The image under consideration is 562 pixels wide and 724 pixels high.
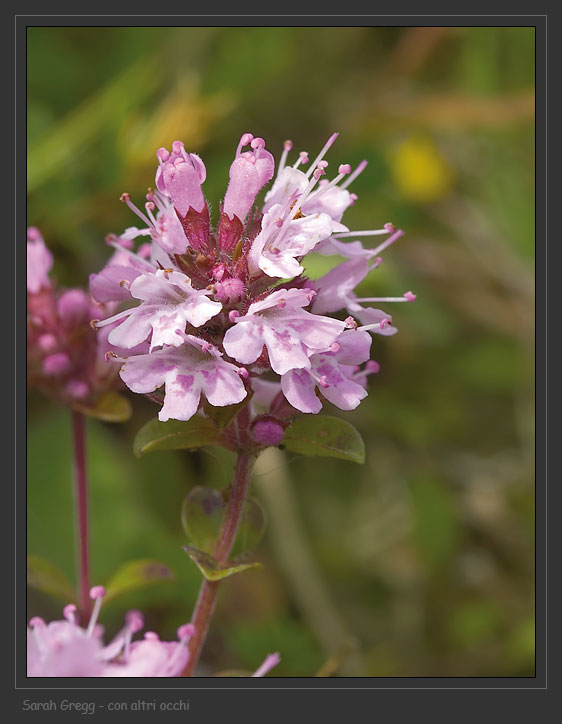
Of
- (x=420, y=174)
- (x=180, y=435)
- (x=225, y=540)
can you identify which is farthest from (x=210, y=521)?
(x=420, y=174)

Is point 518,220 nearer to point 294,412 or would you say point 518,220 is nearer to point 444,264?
point 444,264

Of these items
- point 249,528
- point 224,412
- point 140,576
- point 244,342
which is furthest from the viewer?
point 140,576

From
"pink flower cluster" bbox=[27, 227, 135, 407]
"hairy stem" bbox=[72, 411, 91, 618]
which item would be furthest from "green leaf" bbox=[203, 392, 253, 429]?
"hairy stem" bbox=[72, 411, 91, 618]

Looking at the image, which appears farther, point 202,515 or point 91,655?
point 202,515

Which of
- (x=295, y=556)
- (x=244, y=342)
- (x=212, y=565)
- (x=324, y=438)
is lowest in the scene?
(x=295, y=556)

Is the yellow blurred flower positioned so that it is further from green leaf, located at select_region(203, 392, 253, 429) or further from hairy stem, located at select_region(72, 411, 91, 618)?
green leaf, located at select_region(203, 392, 253, 429)

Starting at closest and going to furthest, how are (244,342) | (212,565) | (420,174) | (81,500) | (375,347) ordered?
(244,342) → (212,565) → (81,500) → (375,347) → (420,174)

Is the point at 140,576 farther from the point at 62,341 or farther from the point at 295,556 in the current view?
the point at 295,556
